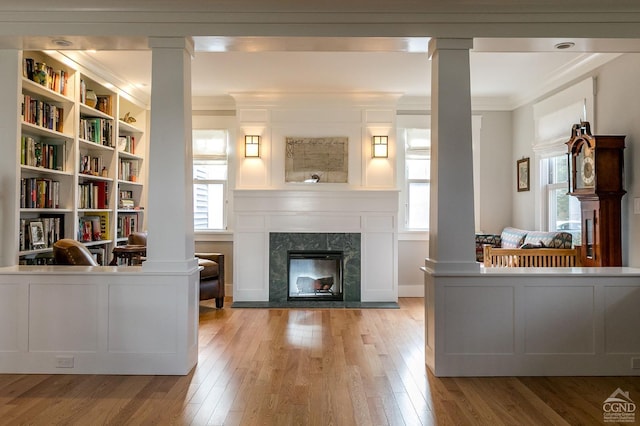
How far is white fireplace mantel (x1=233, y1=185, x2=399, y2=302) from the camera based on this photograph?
5879 millimetres

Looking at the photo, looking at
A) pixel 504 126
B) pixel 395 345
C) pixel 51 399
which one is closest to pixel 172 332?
pixel 51 399

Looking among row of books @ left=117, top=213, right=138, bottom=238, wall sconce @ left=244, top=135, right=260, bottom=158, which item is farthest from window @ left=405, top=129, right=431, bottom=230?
row of books @ left=117, top=213, right=138, bottom=238

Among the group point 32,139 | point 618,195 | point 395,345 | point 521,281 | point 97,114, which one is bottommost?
point 395,345

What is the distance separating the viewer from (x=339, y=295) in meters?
5.96

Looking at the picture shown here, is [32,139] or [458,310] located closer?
[458,310]

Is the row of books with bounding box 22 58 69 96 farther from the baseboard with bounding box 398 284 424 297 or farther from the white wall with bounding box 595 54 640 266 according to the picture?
the white wall with bounding box 595 54 640 266

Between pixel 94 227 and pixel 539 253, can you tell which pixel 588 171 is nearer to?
pixel 539 253

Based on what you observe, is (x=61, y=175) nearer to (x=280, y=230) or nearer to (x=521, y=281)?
(x=280, y=230)

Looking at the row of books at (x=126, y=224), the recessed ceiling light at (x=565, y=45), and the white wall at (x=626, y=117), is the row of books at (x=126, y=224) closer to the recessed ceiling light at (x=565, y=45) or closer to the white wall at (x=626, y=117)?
the recessed ceiling light at (x=565, y=45)

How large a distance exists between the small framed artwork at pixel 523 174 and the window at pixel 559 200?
28 cm

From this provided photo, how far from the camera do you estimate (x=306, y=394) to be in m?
2.90

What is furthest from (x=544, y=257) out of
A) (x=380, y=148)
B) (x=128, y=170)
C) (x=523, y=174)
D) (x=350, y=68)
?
(x=128, y=170)

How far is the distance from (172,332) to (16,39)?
2.40m

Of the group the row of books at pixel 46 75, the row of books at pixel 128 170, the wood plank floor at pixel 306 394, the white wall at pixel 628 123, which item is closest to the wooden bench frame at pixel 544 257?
the white wall at pixel 628 123
